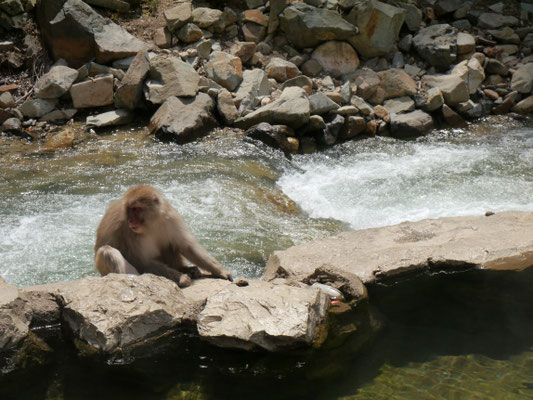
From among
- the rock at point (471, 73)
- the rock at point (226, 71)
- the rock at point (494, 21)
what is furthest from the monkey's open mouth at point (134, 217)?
the rock at point (494, 21)

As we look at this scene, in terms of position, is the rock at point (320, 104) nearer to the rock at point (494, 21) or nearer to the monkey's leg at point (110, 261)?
the rock at point (494, 21)

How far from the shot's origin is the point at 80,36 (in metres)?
9.02

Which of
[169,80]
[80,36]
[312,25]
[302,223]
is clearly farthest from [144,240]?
[312,25]

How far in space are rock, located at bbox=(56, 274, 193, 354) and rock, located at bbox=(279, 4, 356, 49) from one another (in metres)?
7.13

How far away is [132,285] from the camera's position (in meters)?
3.42

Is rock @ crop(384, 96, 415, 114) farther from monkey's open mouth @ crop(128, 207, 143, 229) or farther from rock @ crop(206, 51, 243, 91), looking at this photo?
monkey's open mouth @ crop(128, 207, 143, 229)

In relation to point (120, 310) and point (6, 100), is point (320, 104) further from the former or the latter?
point (120, 310)

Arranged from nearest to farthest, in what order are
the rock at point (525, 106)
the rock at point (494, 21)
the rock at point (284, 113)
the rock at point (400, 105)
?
the rock at point (284, 113), the rock at point (400, 105), the rock at point (525, 106), the rock at point (494, 21)

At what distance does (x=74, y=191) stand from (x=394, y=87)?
5227mm

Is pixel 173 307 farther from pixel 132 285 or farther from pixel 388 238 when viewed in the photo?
pixel 388 238

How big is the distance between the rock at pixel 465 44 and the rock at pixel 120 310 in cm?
828

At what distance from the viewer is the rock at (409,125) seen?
8867mm

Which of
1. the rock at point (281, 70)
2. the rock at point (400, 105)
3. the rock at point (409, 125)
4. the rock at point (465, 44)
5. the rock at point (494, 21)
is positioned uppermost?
the rock at point (494, 21)

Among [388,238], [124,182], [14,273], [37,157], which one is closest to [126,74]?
[37,157]
